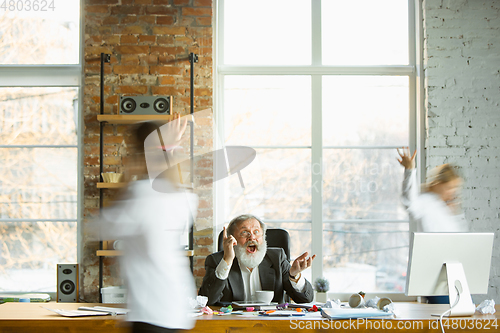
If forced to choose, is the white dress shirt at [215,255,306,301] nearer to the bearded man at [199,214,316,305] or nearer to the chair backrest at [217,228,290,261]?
the bearded man at [199,214,316,305]

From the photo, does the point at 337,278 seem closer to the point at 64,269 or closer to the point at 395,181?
the point at 395,181

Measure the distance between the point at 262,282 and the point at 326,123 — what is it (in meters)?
1.62

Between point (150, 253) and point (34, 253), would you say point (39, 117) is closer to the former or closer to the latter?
point (34, 253)

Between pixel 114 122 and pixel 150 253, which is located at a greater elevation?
pixel 114 122

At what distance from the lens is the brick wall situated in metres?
3.75

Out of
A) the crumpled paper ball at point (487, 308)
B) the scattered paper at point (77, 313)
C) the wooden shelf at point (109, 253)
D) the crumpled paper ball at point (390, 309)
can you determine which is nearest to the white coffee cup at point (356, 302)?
the crumpled paper ball at point (390, 309)

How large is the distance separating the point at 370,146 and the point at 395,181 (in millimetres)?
349

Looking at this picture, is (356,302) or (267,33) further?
(267,33)

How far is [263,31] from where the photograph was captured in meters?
4.04

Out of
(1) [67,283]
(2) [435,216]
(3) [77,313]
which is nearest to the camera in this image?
(3) [77,313]

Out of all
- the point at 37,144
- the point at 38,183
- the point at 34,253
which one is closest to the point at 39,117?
the point at 37,144

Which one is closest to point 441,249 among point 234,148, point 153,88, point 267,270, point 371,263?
point 267,270

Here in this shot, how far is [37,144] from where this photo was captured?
3.87 metres

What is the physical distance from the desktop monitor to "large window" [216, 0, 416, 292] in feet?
5.72
